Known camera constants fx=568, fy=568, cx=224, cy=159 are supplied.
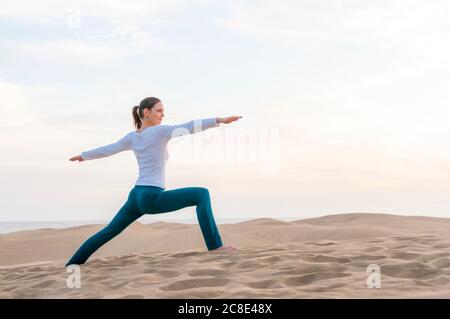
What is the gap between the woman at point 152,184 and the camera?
16.8 ft

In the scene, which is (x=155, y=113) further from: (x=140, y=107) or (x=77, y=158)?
(x=77, y=158)

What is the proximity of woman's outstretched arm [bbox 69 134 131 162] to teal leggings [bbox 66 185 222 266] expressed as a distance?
1.41 feet

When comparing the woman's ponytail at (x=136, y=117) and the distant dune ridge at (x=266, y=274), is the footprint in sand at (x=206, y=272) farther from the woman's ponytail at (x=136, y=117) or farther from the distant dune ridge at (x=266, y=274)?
the woman's ponytail at (x=136, y=117)

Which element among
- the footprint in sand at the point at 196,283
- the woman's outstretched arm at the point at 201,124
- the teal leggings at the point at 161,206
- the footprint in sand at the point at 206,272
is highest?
the woman's outstretched arm at the point at 201,124

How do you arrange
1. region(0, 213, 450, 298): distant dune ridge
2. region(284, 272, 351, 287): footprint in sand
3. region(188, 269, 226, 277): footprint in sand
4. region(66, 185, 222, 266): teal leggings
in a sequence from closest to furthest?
region(0, 213, 450, 298): distant dune ridge < region(284, 272, 351, 287): footprint in sand < region(188, 269, 226, 277): footprint in sand < region(66, 185, 222, 266): teal leggings

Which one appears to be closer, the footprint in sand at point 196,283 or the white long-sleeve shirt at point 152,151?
the footprint in sand at point 196,283

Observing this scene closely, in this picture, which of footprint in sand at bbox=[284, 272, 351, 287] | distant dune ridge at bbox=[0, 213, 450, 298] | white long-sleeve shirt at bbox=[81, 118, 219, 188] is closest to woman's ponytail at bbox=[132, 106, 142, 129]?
white long-sleeve shirt at bbox=[81, 118, 219, 188]

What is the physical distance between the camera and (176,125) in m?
5.06

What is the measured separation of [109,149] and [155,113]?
584 mm

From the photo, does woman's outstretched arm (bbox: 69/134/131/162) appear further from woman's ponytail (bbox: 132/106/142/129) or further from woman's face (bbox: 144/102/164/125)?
woman's face (bbox: 144/102/164/125)

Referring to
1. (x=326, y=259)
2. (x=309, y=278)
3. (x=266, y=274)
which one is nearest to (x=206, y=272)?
(x=266, y=274)

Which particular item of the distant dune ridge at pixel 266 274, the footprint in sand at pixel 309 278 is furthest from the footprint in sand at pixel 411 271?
the footprint in sand at pixel 309 278

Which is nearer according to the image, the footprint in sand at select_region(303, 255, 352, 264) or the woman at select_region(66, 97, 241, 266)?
the footprint in sand at select_region(303, 255, 352, 264)

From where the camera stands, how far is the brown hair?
528 cm
